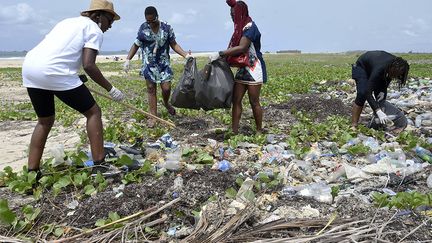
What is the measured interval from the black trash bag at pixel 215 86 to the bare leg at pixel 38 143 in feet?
6.79

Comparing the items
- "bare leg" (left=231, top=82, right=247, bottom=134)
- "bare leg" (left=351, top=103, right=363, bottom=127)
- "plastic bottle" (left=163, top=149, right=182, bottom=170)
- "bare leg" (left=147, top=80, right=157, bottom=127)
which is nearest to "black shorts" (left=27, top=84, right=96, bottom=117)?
"plastic bottle" (left=163, top=149, right=182, bottom=170)

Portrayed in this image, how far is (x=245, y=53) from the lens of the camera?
541cm

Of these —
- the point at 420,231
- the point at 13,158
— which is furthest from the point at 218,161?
the point at 13,158

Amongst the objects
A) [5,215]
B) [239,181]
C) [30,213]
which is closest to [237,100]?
[239,181]

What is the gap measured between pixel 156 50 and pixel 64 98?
9.98 ft

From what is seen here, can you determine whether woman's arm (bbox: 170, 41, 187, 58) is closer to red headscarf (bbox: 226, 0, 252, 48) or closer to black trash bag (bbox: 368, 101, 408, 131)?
red headscarf (bbox: 226, 0, 252, 48)

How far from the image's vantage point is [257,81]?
5.48m

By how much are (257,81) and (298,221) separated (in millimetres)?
2846

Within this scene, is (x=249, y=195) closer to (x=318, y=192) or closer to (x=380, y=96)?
(x=318, y=192)

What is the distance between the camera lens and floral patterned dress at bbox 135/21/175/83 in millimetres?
6617

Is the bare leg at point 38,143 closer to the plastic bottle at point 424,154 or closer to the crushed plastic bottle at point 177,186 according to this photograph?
the crushed plastic bottle at point 177,186

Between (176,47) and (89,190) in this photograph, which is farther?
(176,47)

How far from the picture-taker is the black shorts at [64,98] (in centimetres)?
378

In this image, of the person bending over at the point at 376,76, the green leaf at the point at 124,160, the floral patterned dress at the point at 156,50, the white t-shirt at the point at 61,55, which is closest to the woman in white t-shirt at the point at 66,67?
the white t-shirt at the point at 61,55
